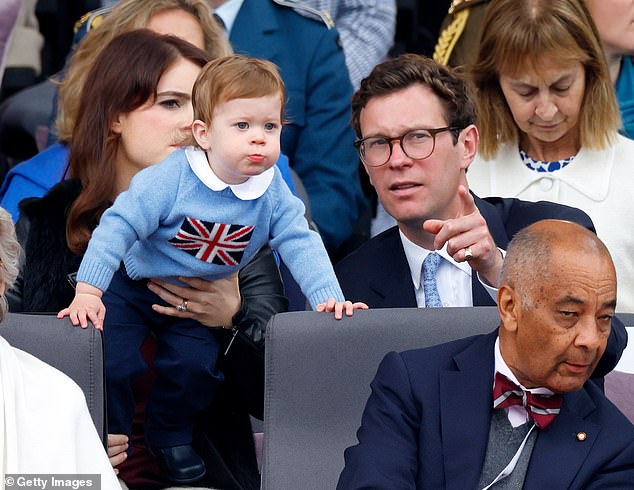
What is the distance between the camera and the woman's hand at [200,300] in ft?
11.4

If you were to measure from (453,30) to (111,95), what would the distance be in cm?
150

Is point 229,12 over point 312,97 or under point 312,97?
over

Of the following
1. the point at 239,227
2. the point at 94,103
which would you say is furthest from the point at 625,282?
the point at 94,103

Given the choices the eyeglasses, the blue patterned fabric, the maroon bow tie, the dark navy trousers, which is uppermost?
the eyeglasses

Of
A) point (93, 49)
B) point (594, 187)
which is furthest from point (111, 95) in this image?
point (594, 187)

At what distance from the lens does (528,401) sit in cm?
281

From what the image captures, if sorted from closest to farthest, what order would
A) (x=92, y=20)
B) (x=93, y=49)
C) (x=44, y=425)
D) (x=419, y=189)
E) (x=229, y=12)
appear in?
(x=44, y=425)
(x=419, y=189)
(x=93, y=49)
(x=92, y=20)
(x=229, y=12)

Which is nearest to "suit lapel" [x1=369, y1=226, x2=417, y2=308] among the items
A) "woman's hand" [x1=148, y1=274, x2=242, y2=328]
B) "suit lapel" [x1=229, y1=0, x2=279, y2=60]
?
"woman's hand" [x1=148, y1=274, x2=242, y2=328]

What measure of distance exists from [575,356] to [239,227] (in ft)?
3.10

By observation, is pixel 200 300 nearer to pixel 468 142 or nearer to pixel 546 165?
pixel 468 142

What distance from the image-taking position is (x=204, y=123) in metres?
3.31

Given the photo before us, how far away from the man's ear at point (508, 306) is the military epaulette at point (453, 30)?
201 cm

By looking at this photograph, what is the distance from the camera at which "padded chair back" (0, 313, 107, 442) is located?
3.07 metres

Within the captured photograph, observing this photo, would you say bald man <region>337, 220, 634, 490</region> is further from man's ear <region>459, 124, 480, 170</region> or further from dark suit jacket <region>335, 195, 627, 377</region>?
man's ear <region>459, 124, 480, 170</region>
